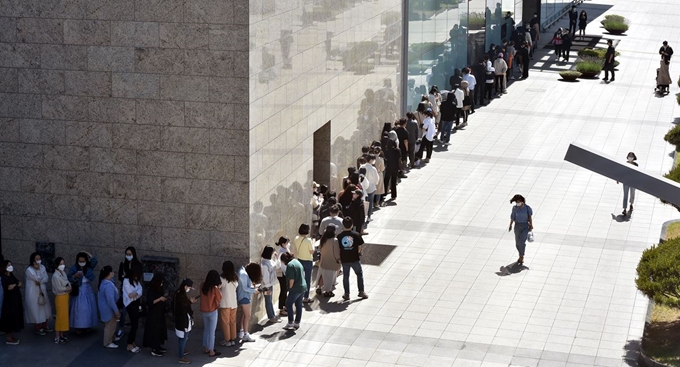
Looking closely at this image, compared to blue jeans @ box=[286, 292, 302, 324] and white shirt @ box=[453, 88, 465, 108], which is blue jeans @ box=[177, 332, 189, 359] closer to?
blue jeans @ box=[286, 292, 302, 324]

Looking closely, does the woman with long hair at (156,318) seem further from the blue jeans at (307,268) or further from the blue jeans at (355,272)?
the blue jeans at (355,272)

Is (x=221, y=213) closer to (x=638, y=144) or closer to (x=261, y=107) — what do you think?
(x=261, y=107)

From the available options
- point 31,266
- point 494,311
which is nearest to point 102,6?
point 31,266

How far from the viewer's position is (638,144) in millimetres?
30219

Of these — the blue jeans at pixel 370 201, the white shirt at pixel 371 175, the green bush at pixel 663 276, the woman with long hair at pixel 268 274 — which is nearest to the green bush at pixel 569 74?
the blue jeans at pixel 370 201

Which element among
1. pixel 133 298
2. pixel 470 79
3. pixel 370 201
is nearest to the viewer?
pixel 133 298

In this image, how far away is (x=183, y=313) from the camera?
15.8m

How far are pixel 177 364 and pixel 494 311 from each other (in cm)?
532

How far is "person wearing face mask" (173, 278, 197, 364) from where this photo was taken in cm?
1574

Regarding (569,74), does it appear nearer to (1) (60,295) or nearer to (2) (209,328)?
(2) (209,328)

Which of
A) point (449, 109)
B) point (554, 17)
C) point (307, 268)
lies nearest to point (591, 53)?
point (554, 17)

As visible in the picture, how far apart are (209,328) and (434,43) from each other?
17.3m

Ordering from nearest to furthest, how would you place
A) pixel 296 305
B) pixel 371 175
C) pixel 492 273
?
1. pixel 296 305
2. pixel 492 273
3. pixel 371 175

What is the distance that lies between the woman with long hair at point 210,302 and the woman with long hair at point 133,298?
3.27 feet
